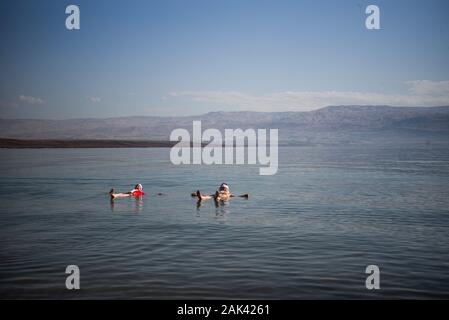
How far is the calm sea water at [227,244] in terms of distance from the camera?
45.5 feet

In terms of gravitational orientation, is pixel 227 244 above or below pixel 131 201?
below

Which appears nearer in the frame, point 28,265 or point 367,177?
point 28,265

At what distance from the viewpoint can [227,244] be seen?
63.4 feet

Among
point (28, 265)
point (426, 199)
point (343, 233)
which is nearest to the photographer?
point (28, 265)

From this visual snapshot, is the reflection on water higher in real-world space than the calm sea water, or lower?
higher

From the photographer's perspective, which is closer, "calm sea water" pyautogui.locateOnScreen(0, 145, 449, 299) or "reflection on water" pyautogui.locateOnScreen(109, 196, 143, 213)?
"calm sea water" pyautogui.locateOnScreen(0, 145, 449, 299)

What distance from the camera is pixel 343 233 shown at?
21.5m

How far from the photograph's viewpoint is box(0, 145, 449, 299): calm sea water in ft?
45.5

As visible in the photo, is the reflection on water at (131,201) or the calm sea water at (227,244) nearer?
the calm sea water at (227,244)

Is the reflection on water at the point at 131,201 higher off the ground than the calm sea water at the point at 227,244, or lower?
higher

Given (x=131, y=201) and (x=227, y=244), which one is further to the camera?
(x=131, y=201)

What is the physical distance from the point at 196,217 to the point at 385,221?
10.1m
